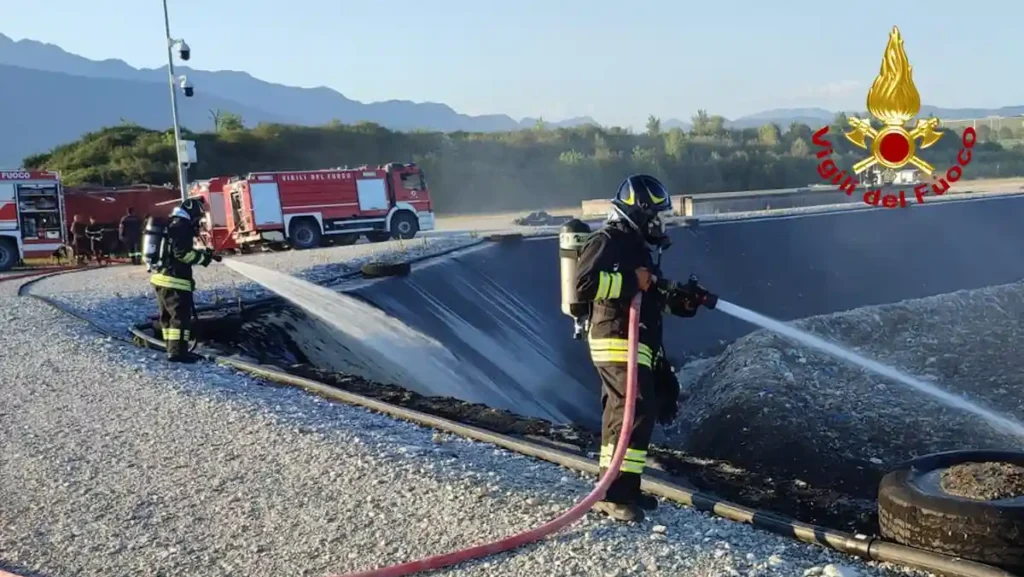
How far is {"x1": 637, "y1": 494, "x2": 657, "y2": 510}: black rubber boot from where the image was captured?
16.1ft

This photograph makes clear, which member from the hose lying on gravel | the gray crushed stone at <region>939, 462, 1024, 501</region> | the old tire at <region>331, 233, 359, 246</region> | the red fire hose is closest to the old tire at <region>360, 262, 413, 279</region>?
the hose lying on gravel

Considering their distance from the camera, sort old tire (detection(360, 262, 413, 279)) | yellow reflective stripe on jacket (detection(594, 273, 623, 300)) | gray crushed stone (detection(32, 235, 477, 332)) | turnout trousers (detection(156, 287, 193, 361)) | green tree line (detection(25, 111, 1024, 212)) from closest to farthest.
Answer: yellow reflective stripe on jacket (detection(594, 273, 623, 300)) → turnout trousers (detection(156, 287, 193, 361)) → gray crushed stone (detection(32, 235, 477, 332)) → old tire (detection(360, 262, 413, 279)) → green tree line (detection(25, 111, 1024, 212))

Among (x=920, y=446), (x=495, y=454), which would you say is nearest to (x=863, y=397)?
(x=920, y=446)

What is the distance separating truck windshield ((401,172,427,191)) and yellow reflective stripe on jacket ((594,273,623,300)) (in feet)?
72.1

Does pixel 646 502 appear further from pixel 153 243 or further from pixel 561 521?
pixel 153 243

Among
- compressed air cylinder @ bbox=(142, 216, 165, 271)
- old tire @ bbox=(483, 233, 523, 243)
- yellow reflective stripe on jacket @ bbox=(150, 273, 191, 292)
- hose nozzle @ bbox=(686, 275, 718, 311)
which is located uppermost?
compressed air cylinder @ bbox=(142, 216, 165, 271)

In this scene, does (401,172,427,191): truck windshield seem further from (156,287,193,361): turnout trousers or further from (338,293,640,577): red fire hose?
(338,293,640,577): red fire hose

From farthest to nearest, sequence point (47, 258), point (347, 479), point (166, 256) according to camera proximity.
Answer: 1. point (47, 258)
2. point (166, 256)
3. point (347, 479)

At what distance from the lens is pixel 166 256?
9.38 meters

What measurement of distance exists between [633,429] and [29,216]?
23214 mm

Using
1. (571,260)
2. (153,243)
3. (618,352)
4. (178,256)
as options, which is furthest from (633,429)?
(153,243)

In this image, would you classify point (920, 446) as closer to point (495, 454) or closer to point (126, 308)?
point (495, 454)

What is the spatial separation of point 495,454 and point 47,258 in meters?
22.3

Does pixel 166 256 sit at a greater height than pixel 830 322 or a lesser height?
greater
